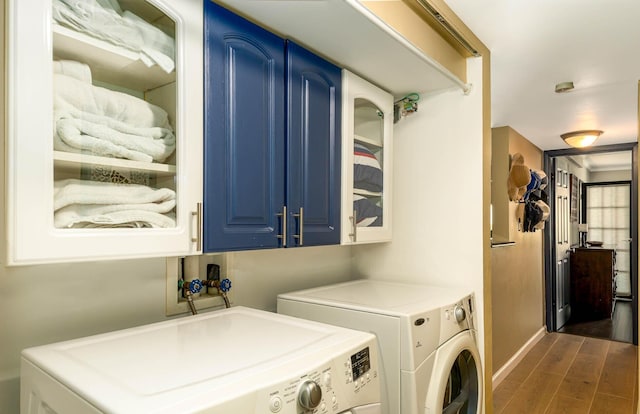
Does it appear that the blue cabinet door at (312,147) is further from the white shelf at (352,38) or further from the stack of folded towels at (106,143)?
the stack of folded towels at (106,143)

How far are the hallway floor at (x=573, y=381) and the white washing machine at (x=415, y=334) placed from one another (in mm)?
1367

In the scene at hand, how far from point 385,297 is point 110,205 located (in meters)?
1.14

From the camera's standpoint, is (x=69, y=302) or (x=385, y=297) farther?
(x=385, y=297)

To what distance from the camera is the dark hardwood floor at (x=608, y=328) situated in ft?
14.8

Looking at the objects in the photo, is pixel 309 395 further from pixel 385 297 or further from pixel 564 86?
pixel 564 86

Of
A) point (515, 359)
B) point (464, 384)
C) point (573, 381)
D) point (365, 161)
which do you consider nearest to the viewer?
point (464, 384)

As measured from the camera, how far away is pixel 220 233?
4.16ft

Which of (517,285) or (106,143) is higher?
(106,143)

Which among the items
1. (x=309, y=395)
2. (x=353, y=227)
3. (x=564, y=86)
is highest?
(x=564, y=86)

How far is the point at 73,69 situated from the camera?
3.24 ft

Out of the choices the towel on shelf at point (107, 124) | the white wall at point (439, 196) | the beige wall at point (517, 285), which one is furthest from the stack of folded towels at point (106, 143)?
the beige wall at point (517, 285)

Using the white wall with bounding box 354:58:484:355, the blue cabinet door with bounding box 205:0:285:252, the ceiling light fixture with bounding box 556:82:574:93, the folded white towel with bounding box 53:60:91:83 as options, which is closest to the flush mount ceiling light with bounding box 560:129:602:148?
the ceiling light fixture with bounding box 556:82:574:93

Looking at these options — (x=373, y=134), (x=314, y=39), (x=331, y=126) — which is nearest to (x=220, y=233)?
(x=331, y=126)

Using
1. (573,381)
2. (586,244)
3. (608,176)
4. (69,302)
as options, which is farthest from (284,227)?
(608,176)
